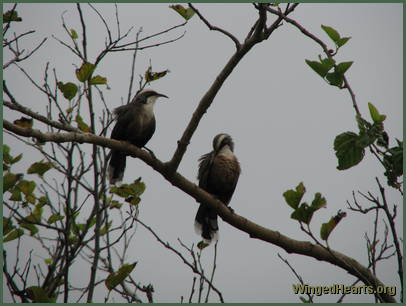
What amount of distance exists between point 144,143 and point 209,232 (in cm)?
130

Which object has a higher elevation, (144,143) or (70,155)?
(144,143)

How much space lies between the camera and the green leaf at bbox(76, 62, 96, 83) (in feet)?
11.0

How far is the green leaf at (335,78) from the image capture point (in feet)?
8.79

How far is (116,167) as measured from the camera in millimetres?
5246

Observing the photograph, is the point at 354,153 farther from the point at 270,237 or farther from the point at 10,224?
the point at 10,224

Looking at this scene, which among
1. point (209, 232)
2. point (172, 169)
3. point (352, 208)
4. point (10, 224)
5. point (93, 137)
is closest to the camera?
point (352, 208)

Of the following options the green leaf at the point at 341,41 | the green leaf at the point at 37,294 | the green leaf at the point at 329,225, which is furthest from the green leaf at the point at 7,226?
the green leaf at the point at 341,41

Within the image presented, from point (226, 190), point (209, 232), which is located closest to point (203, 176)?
point (226, 190)

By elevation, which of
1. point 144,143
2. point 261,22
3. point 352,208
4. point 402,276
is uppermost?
point 144,143

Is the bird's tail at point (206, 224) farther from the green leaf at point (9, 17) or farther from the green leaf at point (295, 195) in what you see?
the green leaf at point (9, 17)

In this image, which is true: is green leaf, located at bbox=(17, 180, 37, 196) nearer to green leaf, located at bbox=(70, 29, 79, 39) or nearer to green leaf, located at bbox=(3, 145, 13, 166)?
green leaf, located at bbox=(3, 145, 13, 166)

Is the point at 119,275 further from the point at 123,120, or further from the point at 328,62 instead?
the point at 123,120

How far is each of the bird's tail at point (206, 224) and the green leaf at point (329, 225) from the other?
232cm

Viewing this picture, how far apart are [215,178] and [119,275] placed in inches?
92.8
